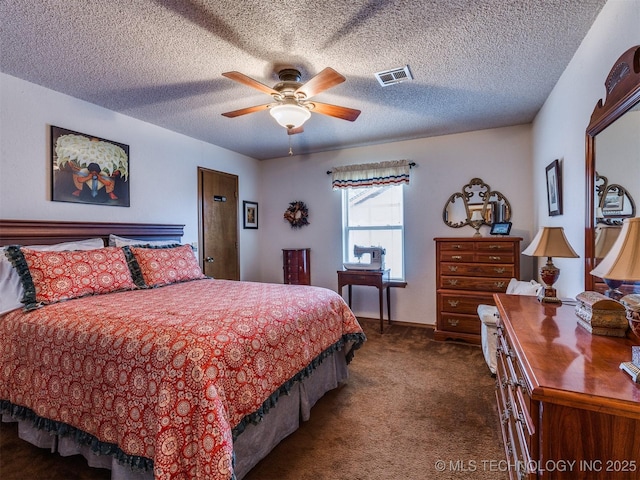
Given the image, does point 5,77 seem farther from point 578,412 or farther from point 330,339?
point 578,412

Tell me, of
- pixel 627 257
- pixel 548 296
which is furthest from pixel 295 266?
pixel 627 257

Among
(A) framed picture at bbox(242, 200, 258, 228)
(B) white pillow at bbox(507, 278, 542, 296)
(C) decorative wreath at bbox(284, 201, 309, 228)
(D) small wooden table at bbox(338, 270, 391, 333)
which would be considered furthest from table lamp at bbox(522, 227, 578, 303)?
(A) framed picture at bbox(242, 200, 258, 228)

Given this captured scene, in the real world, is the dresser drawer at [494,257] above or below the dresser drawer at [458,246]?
below

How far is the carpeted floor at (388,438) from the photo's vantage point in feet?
5.30

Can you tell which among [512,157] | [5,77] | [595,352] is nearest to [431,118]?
[512,157]

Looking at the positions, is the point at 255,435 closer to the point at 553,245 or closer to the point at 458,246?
the point at 553,245

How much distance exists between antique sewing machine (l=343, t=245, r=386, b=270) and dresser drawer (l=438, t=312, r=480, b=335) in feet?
3.05

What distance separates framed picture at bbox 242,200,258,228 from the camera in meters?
4.81

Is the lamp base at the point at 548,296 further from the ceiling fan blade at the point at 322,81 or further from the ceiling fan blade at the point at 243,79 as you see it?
the ceiling fan blade at the point at 243,79

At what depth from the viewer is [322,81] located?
77.9 inches

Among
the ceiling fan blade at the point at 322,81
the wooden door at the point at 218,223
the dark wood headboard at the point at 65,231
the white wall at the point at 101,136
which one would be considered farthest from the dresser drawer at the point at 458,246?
the dark wood headboard at the point at 65,231

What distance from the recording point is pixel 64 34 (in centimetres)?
188

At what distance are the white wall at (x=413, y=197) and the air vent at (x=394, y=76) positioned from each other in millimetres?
1711

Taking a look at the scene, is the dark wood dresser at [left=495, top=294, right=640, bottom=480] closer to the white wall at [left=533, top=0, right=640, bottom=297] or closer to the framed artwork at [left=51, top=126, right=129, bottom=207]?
the white wall at [left=533, top=0, right=640, bottom=297]
